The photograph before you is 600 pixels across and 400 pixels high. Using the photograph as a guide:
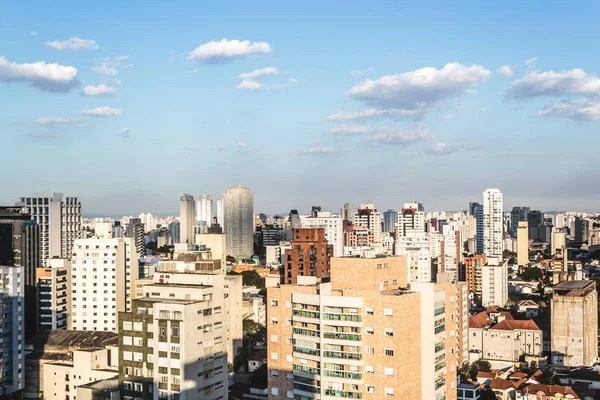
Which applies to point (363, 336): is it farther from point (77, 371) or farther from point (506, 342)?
point (506, 342)

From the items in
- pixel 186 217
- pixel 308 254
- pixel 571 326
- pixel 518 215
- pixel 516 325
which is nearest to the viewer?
pixel 308 254

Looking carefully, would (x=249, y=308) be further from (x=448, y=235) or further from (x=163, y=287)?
(x=448, y=235)

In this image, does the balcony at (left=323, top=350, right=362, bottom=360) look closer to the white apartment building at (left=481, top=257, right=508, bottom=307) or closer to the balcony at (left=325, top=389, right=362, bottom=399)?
the balcony at (left=325, top=389, right=362, bottom=399)

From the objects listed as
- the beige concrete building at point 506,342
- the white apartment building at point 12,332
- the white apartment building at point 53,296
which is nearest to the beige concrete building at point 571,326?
the beige concrete building at point 506,342

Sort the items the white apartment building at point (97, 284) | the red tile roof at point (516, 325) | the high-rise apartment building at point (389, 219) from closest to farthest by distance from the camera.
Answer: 1. the white apartment building at point (97, 284)
2. the red tile roof at point (516, 325)
3. the high-rise apartment building at point (389, 219)

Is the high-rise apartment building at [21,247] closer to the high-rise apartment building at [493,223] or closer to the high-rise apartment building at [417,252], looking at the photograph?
the high-rise apartment building at [417,252]

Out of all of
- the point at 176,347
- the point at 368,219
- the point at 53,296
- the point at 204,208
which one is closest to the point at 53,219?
the point at 53,296
